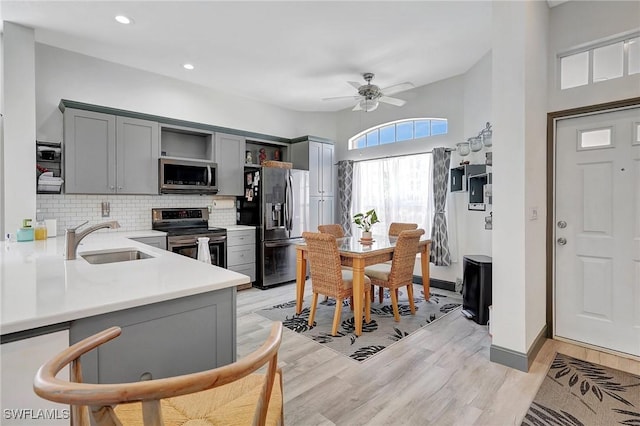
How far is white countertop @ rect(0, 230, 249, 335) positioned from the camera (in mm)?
1057

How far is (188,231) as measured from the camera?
14.2 ft

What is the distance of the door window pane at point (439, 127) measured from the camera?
4.83 metres

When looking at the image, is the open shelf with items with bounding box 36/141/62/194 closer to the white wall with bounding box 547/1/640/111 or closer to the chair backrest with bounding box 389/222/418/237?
the chair backrest with bounding box 389/222/418/237

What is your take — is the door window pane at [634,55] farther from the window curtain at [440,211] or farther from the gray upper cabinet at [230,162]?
the gray upper cabinet at [230,162]

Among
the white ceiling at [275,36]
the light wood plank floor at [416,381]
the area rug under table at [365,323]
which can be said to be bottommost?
the light wood plank floor at [416,381]

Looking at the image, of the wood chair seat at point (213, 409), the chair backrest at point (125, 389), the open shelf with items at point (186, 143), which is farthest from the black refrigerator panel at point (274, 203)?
the chair backrest at point (125, 389)

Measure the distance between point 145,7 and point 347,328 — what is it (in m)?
3.61

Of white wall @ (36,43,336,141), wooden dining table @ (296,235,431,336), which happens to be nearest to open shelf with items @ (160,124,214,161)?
white wall @ (36,43,336,141)

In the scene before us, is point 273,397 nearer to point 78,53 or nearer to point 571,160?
point 571,160

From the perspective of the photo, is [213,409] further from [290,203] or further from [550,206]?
[290,203]

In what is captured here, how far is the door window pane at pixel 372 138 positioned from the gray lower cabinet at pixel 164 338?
476 centimetres

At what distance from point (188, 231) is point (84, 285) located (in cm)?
303

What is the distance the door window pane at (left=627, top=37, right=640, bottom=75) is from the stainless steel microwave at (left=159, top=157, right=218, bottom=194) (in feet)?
15.2

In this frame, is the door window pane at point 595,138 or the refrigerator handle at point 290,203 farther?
the refrigerator handle at point 290,203
